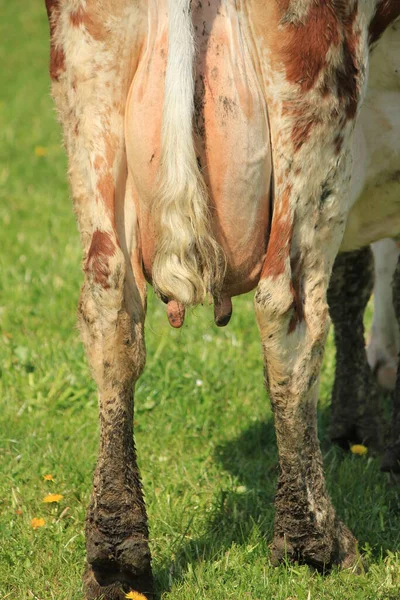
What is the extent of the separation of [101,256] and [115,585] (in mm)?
994

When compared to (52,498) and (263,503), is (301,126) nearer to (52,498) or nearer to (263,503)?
(263,503)

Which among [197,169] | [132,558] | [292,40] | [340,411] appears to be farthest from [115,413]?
[340,411]

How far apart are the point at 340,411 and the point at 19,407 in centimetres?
140

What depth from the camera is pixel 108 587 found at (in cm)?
306

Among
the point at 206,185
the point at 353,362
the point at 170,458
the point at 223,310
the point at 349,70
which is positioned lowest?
the point at 170,458

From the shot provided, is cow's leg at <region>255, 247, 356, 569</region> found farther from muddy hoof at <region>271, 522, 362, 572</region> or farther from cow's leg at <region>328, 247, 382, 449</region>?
cow's leg at <region>328, 247, 382, 449</region>

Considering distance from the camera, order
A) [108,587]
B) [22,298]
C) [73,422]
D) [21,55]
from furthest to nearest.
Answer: [21,55] → [22,298] → [73,422] → [108,587]

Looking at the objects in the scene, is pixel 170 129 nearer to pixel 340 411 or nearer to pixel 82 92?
pixel 82 92

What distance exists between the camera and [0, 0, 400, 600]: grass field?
127 inches

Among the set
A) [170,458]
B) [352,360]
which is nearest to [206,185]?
[170,458]

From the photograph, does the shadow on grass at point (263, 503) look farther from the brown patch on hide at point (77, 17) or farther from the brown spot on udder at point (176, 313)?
the brown patch on hide at point (77, 17)

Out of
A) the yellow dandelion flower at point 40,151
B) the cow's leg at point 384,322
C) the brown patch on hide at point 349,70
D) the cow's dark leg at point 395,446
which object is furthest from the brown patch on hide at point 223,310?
the yellow dandelion flower at point 40,151

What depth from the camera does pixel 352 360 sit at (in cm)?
434

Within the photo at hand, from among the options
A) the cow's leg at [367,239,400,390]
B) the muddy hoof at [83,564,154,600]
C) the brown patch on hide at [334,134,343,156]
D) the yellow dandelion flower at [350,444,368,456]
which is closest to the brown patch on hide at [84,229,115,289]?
the brown patch on hide at [334,134,343,156]
